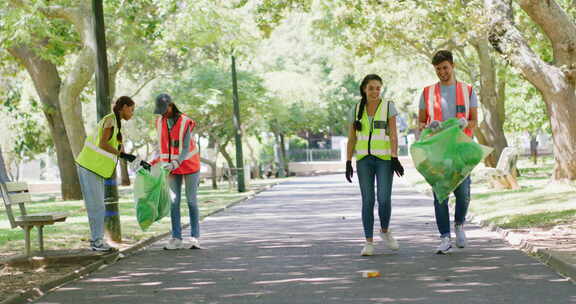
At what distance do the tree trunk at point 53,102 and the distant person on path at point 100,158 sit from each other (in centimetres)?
1855

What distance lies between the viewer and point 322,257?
10250 millimetres

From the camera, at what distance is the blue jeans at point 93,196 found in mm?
10539

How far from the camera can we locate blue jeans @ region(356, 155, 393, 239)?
9.85m

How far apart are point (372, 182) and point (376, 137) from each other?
1.60 feet

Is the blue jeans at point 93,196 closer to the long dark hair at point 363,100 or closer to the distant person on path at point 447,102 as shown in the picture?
the long dark hair at point 363,100

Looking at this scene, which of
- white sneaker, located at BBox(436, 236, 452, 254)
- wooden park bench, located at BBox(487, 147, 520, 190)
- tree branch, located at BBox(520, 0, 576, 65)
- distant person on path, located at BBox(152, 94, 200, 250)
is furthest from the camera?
wooden park bench, located at BBox(487, 147, 520, 190)

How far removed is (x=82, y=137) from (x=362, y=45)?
30.6 feet

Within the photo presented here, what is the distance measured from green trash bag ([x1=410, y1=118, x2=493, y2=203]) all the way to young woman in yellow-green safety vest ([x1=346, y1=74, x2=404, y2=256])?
0.38 metres

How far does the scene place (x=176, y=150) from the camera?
11391 mm

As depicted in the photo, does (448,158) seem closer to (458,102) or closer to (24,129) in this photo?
(458,102)

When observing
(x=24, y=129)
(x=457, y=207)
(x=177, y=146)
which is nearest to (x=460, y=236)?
(x=457, y=207)

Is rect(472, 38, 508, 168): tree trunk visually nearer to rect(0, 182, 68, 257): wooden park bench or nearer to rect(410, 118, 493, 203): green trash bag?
rect(410, 118, 493, 203): green trash bag

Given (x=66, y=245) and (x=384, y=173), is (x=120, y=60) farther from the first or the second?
(x=384, y=173)

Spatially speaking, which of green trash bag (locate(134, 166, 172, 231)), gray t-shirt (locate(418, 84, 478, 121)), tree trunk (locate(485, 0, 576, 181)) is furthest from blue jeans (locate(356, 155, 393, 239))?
tree trunk (locate(485, 0, 576, 181))
